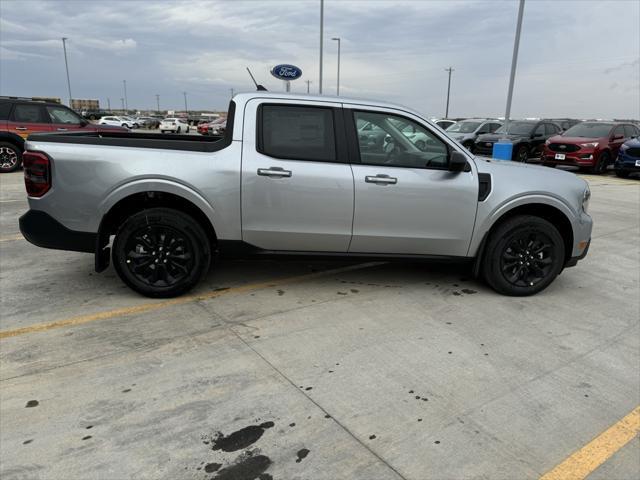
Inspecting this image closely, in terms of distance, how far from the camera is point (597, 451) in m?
2.56

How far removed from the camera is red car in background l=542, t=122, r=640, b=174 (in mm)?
15719

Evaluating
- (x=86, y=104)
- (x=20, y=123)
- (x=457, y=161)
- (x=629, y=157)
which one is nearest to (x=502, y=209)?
(x=457, y=161)

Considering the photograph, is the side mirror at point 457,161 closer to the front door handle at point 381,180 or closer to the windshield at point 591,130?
the front door handle at point 381,180

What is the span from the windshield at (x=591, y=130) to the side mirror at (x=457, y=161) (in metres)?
14.5

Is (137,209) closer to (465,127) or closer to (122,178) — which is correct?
(122,178)

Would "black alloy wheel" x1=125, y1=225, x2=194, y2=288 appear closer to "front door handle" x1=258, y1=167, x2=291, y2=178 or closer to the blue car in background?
"front door handle" x1=258, y1=167, x2=291, y2=178

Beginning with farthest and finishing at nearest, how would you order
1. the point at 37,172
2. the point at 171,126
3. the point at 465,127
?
1. the point at 171,126
2. the point at 465,127
3. the point at 37,172

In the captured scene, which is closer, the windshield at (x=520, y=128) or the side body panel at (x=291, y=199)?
the side body panel at (x=291, y=199)

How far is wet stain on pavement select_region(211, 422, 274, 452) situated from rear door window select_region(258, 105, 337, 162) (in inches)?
90.2

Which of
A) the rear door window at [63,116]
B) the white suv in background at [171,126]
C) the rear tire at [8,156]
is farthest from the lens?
the white suv in background at [171,126]

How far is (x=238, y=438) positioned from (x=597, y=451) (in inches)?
73.1

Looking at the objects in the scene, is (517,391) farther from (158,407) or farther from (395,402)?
(158,407)

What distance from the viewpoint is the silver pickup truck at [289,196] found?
4.00 metres

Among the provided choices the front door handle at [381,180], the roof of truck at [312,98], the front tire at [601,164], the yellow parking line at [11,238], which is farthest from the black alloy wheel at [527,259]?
the front tire at [601,164]
